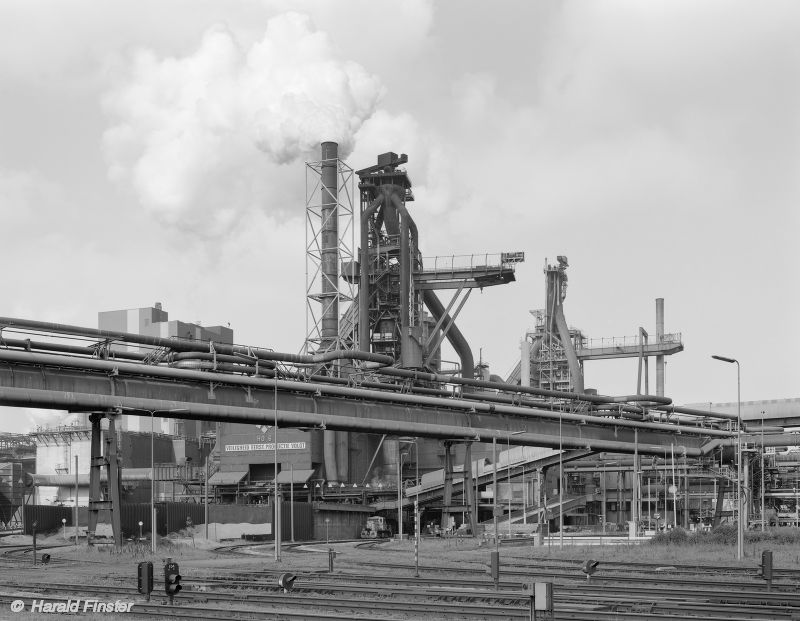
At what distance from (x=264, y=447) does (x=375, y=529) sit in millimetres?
14892

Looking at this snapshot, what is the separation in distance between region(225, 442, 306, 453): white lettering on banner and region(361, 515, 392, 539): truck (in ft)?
34.5

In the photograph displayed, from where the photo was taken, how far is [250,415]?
6475cm

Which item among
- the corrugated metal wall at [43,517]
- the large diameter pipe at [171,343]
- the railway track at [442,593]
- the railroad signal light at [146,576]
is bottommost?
the corrugated metal wall at [43,517]

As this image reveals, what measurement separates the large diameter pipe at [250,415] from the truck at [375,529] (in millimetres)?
20607

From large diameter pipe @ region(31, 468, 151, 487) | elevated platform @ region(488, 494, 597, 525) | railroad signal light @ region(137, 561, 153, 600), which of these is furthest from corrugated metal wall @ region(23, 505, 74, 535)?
railroad signal light @ region(137, 561, 153, 600)

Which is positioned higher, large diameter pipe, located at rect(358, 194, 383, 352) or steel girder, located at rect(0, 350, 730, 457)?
large diameter pipe, located at rect(358, 194, 383, 352)

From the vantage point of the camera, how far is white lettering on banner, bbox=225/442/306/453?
106 meters

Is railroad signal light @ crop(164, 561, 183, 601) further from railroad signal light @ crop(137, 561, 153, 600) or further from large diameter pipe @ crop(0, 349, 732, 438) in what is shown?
large diameter pipe @ crop(0, 349, 732, 438)

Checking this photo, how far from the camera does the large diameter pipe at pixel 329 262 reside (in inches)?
4565

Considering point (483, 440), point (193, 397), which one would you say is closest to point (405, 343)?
point (483, 440)

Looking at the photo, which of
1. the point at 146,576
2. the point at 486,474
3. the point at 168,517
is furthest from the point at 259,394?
the point at 486,474

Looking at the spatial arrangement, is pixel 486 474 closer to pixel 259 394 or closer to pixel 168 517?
pixel 168 517

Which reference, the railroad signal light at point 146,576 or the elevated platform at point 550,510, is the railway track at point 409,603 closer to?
the railroad signal light at point 146,576

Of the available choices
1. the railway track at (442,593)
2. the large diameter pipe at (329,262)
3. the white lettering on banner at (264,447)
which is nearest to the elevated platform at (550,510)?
the white lettering on banner at (264,447)
